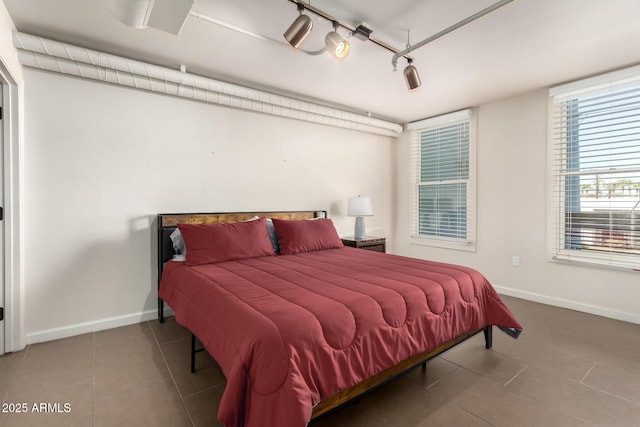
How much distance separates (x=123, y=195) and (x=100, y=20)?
1423 millimetres

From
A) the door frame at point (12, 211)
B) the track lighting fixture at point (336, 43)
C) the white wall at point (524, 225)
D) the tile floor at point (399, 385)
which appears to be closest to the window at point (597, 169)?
the white wall at point (524, 225)

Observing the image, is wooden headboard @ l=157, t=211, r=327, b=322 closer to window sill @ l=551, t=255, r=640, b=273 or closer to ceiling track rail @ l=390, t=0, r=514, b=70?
ceiling track rail @ l=390, t=0, r=514, b=70

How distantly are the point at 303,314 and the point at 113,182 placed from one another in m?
2.42

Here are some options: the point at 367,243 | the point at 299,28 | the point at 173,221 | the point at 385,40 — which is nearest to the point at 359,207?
the point at 367,243

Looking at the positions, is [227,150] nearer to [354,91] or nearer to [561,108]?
[354,91]

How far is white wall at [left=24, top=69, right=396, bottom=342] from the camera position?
2.58 metres

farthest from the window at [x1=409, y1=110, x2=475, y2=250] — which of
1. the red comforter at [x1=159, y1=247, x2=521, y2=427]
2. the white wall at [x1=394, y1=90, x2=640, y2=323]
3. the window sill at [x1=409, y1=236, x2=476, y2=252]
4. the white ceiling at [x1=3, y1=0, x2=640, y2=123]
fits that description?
the red comforter at [x1=159, y1=247, x2=521, y2=427]

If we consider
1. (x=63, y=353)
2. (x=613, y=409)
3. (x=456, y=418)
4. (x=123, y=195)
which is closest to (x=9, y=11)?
(x=123, y=195)

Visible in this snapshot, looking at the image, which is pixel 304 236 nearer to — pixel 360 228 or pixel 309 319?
pixel 360 228

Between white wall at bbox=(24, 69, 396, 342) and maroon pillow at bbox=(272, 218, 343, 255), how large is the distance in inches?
24.6

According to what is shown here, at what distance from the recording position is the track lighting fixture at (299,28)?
1820mm

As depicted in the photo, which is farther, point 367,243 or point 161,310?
point 367,243

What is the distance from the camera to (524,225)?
148 inches

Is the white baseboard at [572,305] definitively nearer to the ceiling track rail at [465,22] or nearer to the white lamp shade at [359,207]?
the white lamp shade at [359,207]
